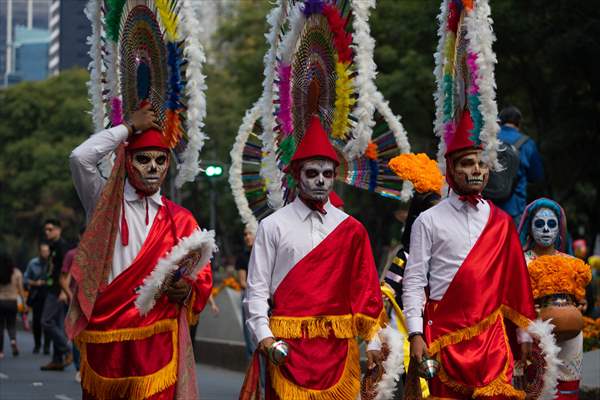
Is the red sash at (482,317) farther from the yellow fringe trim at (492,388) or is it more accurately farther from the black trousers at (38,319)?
the black trousers at (38,319)

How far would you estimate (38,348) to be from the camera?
2402 cm

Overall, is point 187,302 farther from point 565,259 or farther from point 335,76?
point 565,259

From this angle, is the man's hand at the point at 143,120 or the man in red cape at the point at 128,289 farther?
the man's hand at the point at 143,120

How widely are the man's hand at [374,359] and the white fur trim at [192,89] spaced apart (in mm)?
1571

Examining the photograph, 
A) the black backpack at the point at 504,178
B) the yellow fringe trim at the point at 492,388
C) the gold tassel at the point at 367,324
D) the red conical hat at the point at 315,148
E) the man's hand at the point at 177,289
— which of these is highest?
the black backpack at the point at 504,178

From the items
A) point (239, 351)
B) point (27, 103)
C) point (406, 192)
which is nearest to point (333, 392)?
point (406, 192)

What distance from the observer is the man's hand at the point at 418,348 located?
831 centimetres

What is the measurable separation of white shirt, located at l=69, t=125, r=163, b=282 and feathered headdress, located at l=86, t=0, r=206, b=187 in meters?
0.30

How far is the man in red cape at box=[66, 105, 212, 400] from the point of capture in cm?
875

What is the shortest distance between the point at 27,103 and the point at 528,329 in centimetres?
5962

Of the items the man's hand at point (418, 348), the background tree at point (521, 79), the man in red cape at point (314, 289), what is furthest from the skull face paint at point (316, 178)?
the background tree at point (521, 79)

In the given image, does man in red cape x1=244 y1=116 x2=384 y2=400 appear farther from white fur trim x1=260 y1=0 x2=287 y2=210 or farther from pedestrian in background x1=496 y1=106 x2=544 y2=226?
pedestrian in background x1=496 y1=106 x2=544 y2=226

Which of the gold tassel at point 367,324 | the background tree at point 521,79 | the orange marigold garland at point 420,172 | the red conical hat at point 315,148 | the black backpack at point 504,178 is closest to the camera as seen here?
the gold tassel at point 367,324

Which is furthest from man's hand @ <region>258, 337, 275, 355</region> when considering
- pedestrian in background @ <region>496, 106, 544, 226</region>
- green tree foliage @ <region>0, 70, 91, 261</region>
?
green tree foliage @ <region>0, 70, 91, 261</region>
